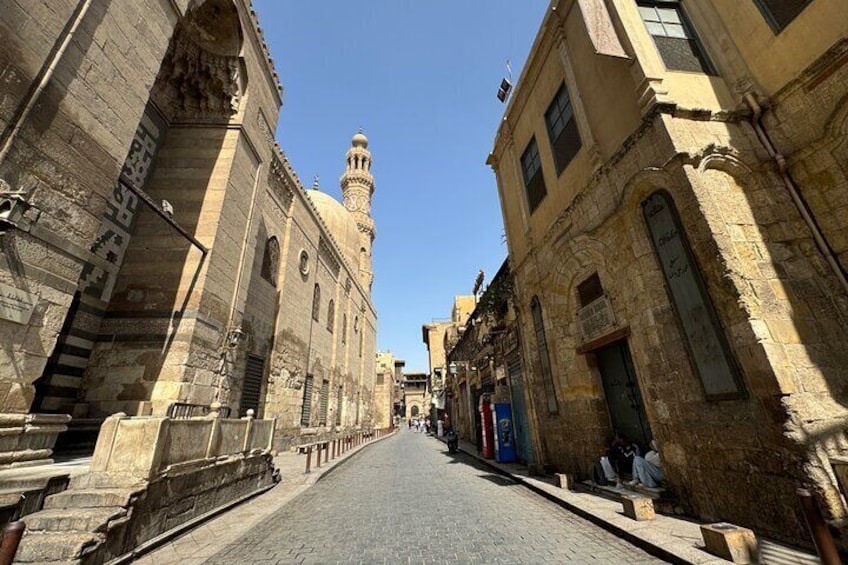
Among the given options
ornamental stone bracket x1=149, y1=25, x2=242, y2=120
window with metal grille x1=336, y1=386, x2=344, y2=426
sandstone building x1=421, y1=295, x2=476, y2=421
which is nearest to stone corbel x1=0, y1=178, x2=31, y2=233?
ornamental stone bracket x1=149, y1=25, x2=242, y2=120

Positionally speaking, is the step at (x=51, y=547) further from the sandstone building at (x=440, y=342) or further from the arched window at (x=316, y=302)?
the sandstone building at (x=440, y=342)

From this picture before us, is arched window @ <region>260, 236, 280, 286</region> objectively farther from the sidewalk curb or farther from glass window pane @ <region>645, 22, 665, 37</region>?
glass window pane @ <region>645, 22, 665, 37</region>

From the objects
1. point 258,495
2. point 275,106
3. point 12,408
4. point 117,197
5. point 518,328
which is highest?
point 275,106

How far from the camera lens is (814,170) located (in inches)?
190

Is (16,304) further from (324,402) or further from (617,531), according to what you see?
(324,402)

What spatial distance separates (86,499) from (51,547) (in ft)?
2.33

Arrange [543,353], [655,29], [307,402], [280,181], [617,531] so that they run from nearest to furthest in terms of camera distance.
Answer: [617,531], [655,29], [543,353], [280,181], [307,402]

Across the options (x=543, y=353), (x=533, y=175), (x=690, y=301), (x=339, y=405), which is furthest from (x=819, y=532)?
(x=339, y=405)

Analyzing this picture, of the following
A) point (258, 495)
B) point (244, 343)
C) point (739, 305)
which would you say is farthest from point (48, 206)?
point (739, 305)

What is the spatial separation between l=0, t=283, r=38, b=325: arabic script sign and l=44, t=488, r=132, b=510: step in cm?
216

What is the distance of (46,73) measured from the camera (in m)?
4.50

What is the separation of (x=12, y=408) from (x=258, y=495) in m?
4.83

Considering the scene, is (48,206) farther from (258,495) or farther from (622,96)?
(622,96)

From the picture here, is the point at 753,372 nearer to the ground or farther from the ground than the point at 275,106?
A: nearer to the ground
